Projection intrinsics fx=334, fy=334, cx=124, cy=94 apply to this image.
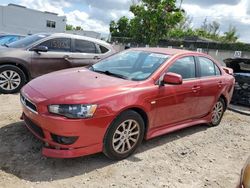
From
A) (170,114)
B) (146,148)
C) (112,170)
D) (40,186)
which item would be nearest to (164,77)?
(170,114)

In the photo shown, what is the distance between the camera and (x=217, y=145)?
18.8ft

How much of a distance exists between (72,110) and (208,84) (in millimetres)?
3019

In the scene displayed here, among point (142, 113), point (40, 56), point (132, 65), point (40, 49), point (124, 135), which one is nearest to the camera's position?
point (124, 135)

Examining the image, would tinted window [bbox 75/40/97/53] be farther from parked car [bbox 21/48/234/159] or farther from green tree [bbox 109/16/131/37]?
green tree [bbox 109/16/131/37]

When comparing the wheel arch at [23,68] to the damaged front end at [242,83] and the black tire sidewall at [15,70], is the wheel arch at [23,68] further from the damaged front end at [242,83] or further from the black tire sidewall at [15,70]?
the damaged front end at [242,83]

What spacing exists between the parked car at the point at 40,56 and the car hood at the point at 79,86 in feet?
10.2

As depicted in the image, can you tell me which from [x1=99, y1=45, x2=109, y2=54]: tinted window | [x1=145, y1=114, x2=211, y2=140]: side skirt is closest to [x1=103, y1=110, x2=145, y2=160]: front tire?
[x1=145, y1=114, x2=211, y2=140]: side skirt

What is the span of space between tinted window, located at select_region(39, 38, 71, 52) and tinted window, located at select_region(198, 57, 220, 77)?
3.83 meters

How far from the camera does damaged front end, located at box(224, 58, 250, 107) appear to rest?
9133 millimetres

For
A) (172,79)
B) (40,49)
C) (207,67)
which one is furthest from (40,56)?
(172,79)

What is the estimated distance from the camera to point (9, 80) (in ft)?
25.7

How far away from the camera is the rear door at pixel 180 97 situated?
5.04 m

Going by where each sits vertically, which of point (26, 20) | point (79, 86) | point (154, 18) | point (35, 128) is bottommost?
point (35, 128)

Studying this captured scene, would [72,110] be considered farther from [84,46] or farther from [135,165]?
[84,46]
